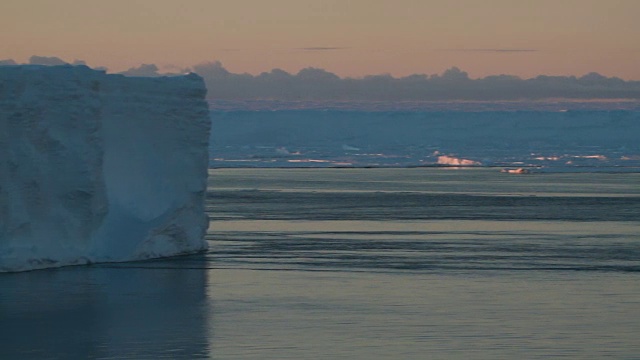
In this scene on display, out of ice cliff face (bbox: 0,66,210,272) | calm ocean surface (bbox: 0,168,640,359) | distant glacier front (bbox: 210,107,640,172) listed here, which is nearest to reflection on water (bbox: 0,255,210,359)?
calm ocean surface (bbox: 0,168,640,359)

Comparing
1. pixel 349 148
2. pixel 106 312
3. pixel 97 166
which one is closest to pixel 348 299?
pixel 106 312

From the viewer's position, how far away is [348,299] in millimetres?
19312

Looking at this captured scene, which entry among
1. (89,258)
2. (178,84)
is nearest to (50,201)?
(89,258)

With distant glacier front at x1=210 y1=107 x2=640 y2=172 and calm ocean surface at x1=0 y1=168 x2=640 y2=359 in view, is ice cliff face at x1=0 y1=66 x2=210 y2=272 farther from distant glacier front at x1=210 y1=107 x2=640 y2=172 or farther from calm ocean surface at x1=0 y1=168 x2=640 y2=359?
distant glacier front at x1=210 y1=107 x2=640 y2=172

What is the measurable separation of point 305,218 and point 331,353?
24237 millimetres

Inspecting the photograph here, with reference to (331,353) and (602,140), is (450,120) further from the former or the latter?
(331,353)

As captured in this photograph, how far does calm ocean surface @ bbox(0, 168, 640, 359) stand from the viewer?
15.4 meters

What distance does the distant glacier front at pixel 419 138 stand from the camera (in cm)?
11688

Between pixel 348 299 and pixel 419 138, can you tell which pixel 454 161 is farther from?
pixel 348 299

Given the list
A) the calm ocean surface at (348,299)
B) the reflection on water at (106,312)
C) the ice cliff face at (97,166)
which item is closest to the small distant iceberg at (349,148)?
the calm ocean surface at (348,299)

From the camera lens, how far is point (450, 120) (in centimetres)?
14388

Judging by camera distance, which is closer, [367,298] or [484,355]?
[484,355]

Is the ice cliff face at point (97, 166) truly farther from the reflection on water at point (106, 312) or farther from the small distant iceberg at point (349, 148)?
the small distant iceberg at point (349, 148)

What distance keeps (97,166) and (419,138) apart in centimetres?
11804
